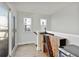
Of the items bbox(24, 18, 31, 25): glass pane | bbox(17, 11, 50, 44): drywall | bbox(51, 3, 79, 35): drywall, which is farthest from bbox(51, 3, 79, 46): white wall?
bbox(24, 18, 31, 25): glass pane

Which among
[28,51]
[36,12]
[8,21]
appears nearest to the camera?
[36,12]

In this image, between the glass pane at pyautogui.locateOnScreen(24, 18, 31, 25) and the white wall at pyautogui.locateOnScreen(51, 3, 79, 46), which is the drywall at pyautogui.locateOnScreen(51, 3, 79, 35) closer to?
the white wall at pyautogui.locateOnScreen(51, 3, 79, 46)

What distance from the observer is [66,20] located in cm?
214

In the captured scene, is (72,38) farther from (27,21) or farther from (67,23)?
(27,21)

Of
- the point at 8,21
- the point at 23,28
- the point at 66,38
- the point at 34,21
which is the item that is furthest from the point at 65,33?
the point at 8,21

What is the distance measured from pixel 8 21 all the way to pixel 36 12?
857 millimetres

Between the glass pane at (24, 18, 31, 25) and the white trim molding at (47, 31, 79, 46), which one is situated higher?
the glass pane at (24, 18, 31, 25)

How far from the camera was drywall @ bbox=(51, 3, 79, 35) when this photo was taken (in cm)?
197

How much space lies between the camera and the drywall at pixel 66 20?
1967 millimetres

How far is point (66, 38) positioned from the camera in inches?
78.4

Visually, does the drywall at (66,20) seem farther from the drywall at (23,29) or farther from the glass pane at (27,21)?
the glass pane at (27,21)

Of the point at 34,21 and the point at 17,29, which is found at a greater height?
the point at 34,21

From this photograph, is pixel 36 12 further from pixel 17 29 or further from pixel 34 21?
pixel 17 29

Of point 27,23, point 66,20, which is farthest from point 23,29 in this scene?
point 66,20
